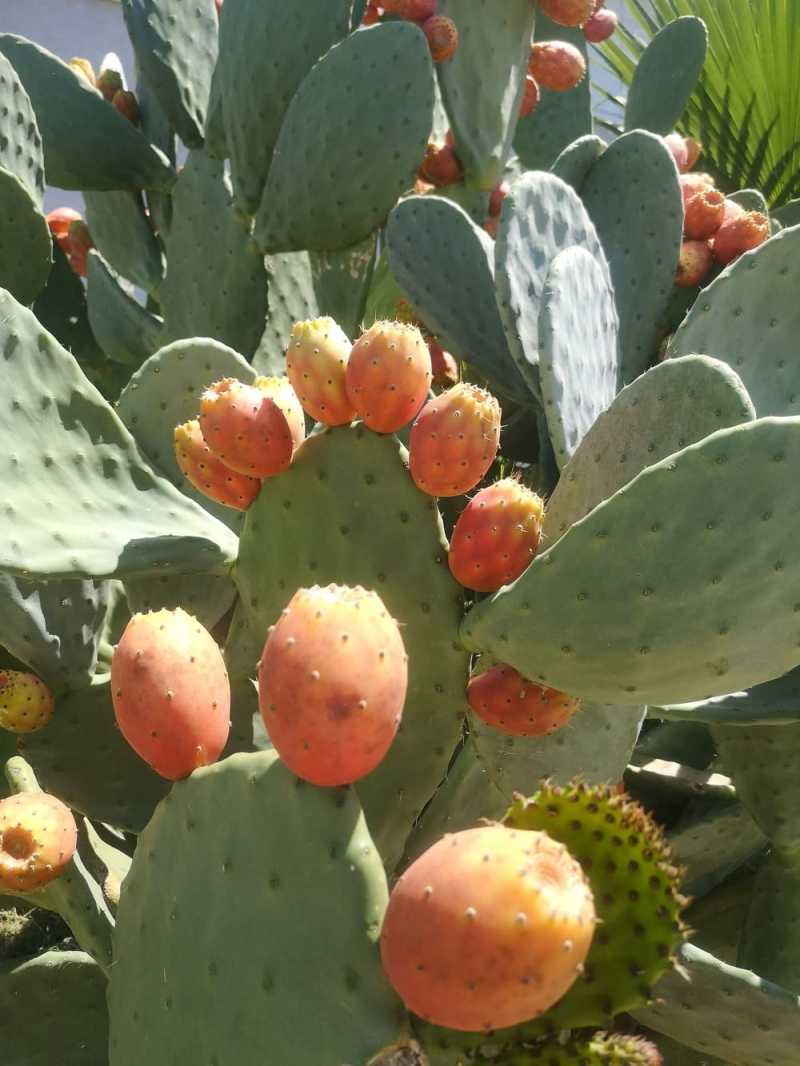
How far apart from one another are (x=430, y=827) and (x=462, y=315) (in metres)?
1.02

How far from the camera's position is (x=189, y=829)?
94 cm

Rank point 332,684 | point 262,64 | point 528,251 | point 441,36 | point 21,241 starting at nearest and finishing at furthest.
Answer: point 332,684 < point 528,251 < point 21,241 < point 262,64 < point 441,36

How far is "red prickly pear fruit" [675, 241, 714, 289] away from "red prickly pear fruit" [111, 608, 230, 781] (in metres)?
1.66

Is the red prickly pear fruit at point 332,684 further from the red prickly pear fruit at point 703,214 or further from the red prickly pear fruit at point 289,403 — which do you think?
the red prickly pear fruit at point 703,214

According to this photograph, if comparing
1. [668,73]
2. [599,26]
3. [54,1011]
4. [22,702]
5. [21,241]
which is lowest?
[54,1011]

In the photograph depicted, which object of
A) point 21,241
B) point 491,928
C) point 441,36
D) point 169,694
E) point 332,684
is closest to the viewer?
point 491,928

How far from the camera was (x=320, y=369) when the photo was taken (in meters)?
1.13

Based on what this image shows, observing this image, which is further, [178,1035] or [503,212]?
[503,212]

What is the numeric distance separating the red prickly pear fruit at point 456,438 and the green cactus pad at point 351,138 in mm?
1180

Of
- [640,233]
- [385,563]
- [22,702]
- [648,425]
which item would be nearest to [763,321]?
[648,425]

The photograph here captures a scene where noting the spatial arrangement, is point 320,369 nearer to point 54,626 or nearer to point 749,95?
point 54,626

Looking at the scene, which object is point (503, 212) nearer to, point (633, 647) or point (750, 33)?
point (633, 647)

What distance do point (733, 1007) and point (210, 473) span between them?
91 cm

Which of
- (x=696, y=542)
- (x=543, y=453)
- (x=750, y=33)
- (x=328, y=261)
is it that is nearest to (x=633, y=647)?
(x=696, y=542)
